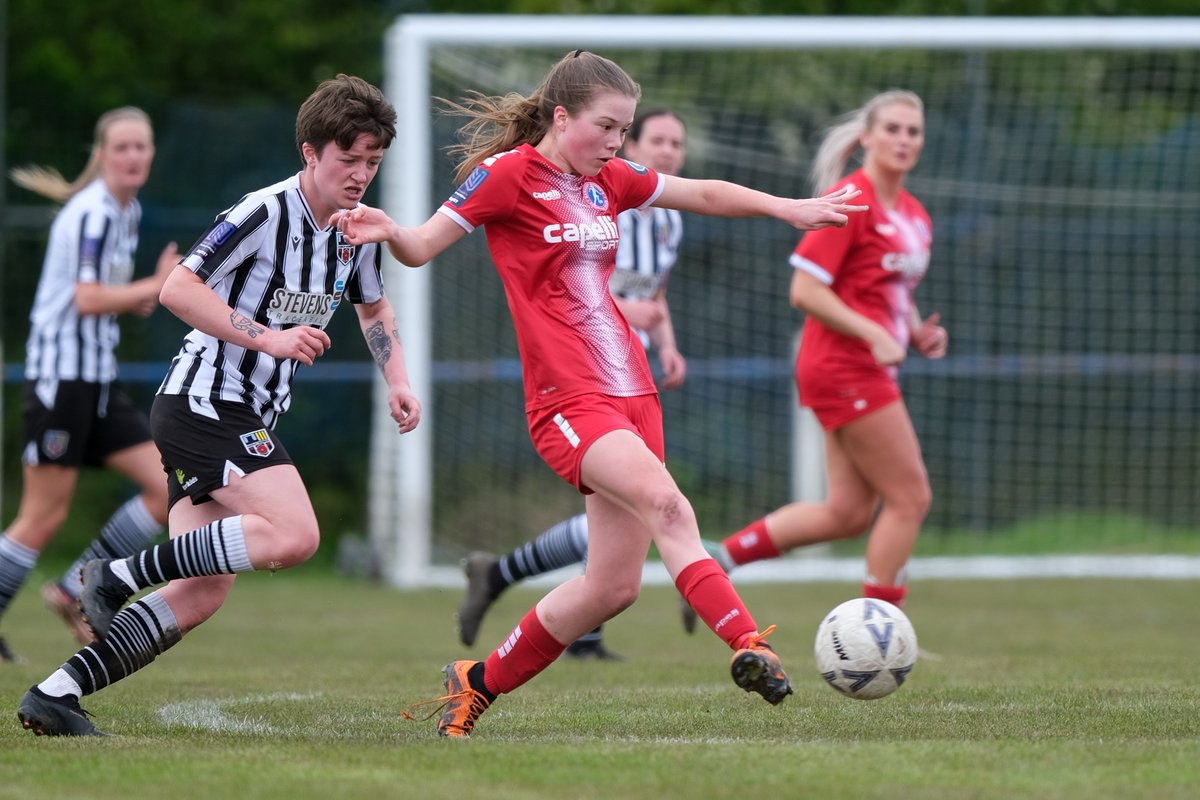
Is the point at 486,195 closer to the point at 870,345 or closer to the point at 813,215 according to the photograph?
the point at 813,215

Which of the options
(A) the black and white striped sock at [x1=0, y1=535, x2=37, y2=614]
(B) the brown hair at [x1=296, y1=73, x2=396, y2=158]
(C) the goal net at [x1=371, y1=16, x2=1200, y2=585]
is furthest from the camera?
(C) the goal net at [x1=371, y1=16, x2=1200, y2=585]

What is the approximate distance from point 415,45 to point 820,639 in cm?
741

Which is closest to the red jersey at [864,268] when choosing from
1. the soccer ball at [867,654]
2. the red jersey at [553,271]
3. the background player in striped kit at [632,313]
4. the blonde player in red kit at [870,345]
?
the blonde player in red kit at [870,345]

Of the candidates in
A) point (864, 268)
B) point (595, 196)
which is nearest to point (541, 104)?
point (595, 196)

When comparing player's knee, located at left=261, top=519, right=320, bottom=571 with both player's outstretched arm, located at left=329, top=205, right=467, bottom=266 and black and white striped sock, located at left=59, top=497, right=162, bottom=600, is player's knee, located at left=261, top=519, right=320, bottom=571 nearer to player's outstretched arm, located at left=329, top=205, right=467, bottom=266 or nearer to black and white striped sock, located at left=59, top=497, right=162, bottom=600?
player's outstretched arm, located at left=329, top=205, right=467, bottom=266

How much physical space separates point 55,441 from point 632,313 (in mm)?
2632

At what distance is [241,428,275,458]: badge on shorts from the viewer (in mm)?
4742

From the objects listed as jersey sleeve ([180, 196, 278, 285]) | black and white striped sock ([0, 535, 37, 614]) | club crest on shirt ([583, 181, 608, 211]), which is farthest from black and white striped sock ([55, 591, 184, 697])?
black and white striped sock ([0, 535, 37, 614])

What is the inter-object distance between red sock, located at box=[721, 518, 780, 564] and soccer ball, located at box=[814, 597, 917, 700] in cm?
259

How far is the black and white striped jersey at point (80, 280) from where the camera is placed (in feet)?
24.6

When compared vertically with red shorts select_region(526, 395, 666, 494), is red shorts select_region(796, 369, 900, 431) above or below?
below

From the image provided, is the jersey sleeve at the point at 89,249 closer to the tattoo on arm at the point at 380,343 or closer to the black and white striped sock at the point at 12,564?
the black and white striped sock at the point at 12,564

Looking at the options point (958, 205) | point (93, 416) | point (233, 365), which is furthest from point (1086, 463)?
point (233, 365)

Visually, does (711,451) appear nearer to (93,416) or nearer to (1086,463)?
(1086,463)
